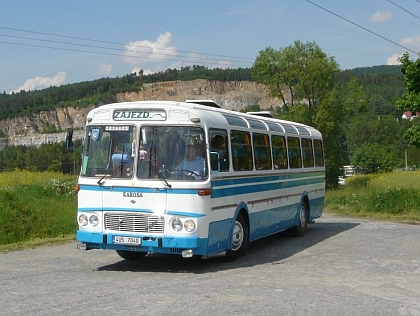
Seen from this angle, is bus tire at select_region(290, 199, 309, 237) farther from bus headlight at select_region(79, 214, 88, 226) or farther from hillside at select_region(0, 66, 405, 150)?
hillside at select_region(0, 66, 405, 150)

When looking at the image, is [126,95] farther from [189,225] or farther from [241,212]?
[189,225]

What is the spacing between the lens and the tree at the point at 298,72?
55.3 meters

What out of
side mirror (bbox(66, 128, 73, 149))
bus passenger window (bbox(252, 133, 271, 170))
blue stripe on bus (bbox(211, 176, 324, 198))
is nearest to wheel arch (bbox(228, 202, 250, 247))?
blue stripe on bus (bbox(211, 176, 324, 198))

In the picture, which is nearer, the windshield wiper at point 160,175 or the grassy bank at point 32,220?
the windshield wiper at point 160,175

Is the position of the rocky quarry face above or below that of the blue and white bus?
above

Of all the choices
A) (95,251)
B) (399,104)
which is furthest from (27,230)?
(399,104)

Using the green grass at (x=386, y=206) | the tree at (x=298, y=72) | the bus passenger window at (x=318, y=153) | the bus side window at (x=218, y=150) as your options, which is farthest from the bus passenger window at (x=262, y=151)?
the tree at (x=298, y=72)

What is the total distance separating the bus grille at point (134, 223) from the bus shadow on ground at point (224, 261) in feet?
2.96

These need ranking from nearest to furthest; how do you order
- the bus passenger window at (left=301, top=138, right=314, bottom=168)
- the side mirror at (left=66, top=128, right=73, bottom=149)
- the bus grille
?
the bus grille, the side mirror at (left=66, top=128, right=73, bottom=149), the bus passenger window at (left=301, top=138, right=314, bottom=168)

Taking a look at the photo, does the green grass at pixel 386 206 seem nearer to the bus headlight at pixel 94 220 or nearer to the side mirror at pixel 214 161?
the side mirror at pixel 214 161

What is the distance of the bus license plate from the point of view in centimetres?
1169

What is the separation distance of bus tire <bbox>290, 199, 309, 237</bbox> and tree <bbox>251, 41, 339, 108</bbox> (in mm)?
37313

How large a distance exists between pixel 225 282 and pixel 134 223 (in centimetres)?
203

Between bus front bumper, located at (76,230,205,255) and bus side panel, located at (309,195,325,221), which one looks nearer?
bus front bumper, located at (76,230,205,255)
